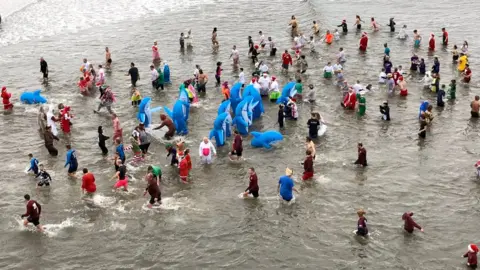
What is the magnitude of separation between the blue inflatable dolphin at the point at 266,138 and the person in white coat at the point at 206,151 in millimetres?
2385

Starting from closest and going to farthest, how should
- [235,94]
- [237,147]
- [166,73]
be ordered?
1. [237,147]
2. [235,94]
3. [166,73]

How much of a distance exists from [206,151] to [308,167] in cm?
435

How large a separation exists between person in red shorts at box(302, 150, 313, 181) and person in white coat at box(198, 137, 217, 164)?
3974mm

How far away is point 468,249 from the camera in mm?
16375

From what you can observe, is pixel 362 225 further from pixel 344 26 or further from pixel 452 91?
pixel 344 26

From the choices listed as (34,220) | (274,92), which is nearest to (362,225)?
(34,220)

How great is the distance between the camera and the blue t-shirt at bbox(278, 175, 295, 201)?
19312 mm

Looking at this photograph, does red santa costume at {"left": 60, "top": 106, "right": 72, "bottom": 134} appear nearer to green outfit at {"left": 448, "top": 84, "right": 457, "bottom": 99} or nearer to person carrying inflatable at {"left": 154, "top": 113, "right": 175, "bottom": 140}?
person carrying inflatable at {"left": 154, "top": 113, "right": 175, "bottom": 140}

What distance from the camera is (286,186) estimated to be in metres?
19.4

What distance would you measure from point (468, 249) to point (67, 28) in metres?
40.1

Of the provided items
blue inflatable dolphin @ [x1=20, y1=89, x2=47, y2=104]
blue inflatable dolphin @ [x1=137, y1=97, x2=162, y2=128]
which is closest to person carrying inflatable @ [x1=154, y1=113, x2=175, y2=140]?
blue inflatable dolphin @ [x1=137, y1=97, x2=162, y2=128]

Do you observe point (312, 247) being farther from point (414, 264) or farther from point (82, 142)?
point (82, 142)

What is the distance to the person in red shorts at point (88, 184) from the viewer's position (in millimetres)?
20281

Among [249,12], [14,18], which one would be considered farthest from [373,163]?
[14,18]
